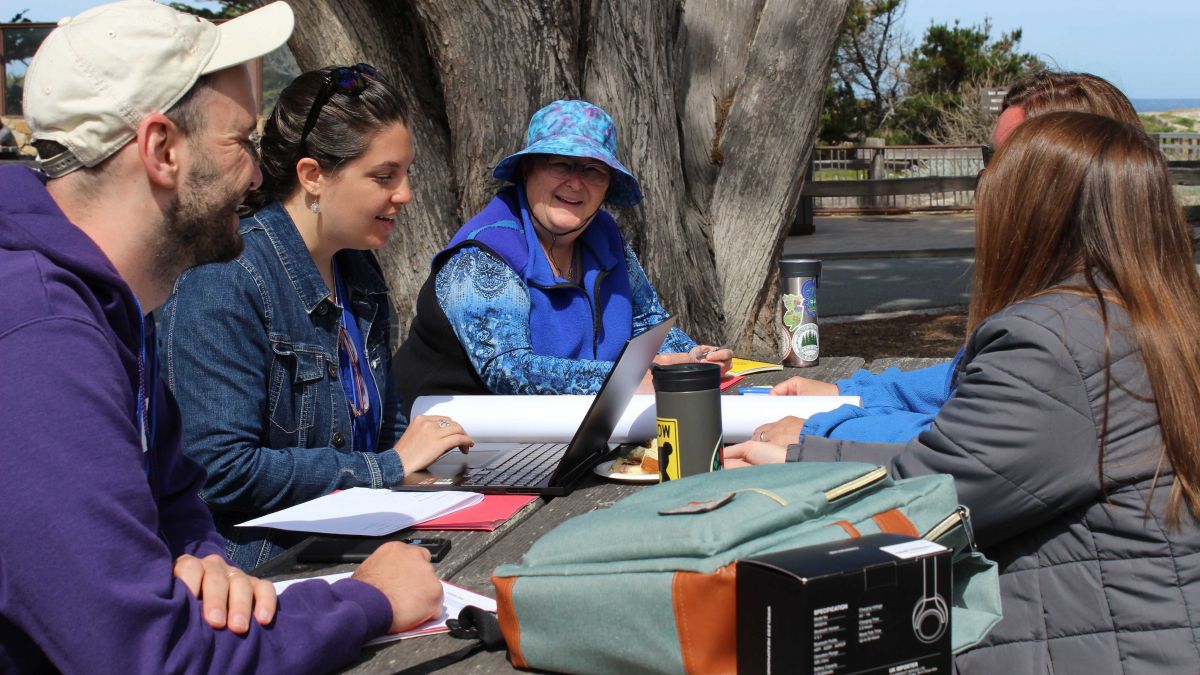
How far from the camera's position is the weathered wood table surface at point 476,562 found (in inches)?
64.2

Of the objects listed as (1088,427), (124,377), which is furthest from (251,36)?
(1088,427)

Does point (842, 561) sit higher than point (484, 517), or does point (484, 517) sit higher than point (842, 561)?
point (842, 561)

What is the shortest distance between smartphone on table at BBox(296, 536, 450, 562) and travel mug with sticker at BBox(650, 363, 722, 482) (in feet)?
1.54

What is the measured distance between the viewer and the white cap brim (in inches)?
69.7

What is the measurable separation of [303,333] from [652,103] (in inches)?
106

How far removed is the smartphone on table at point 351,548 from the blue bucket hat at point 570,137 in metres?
1.64

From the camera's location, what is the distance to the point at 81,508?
1366mm

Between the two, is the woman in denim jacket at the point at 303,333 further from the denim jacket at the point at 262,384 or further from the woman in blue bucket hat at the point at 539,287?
the woman in blue bucket hat at the point at 539,287

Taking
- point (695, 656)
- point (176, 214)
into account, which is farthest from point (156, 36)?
point (695, 656)

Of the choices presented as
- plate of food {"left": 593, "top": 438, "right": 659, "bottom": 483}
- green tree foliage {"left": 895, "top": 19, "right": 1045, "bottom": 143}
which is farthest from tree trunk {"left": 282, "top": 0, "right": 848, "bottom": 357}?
green tree foliage {"left": 895, "top": 19, "right": 1045, "bottom": 143}

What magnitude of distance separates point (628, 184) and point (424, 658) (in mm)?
2524

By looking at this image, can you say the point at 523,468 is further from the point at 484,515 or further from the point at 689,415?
the point at 689,415

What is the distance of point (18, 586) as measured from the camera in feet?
4.43

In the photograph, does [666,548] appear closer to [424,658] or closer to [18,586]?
[424,658]
